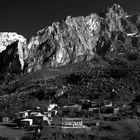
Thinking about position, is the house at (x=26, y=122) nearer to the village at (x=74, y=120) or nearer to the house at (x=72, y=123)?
the village at (x=74, y=120)

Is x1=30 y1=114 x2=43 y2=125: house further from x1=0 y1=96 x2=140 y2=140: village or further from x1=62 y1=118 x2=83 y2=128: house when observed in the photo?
x1=62 y1=118 x2=83 y2=128: house

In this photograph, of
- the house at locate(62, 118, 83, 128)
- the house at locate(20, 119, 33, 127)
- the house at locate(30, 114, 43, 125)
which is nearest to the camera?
the house at locate(62, 118, 83, 128)

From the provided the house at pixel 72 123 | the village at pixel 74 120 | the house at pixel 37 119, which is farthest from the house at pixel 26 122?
the house at pixel 72 123

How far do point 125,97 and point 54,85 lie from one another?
5569cm

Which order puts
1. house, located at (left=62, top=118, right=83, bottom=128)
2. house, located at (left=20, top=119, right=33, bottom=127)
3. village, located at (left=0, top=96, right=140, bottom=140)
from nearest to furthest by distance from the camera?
village, located at (left=0, top=96, right=140, bottom=140) < house, located at (left=62, top=118, right=83, bottom=128) < house, located at (left=20, top=119, right=33, bottom=127)

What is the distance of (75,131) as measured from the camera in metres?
69.5

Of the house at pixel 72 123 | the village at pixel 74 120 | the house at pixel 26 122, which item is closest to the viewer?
the village at pixel 74 120

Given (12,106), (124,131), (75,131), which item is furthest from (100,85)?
(124,131)

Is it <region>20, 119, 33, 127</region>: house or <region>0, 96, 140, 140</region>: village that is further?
<region>20, 119, 33, 127</region>: house

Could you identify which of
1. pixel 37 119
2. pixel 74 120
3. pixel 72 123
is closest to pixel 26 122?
pixel 37 119

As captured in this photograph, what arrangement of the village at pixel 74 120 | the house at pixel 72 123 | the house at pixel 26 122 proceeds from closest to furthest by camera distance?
the village at pixel 74 120
the house at pixel 72 123
the house at pixel 26 122

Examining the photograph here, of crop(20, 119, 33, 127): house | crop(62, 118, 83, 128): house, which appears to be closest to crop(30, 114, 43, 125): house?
crop(20, 119, 33, 127): house

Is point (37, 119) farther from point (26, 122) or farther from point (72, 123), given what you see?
point (72, 123)

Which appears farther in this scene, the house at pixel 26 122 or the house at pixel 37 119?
the house at pixel 37 119
